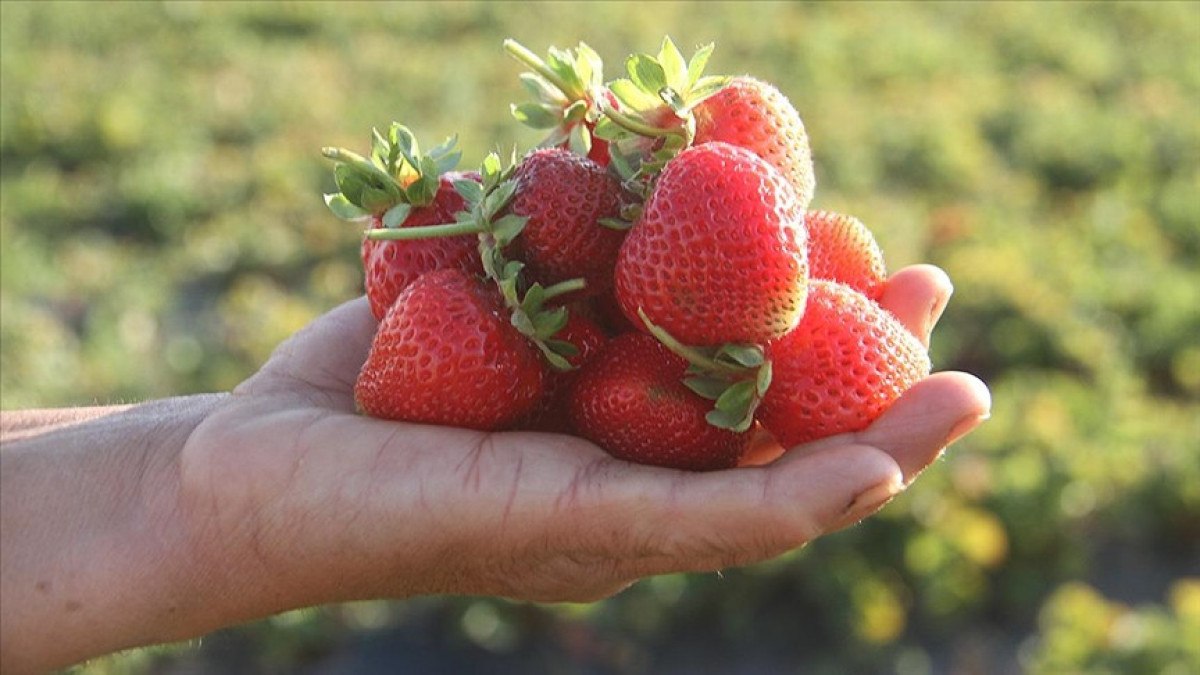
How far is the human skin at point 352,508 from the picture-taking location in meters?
2.10

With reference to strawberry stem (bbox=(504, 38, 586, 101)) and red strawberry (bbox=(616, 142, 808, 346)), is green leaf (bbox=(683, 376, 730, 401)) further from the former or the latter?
strawberry stem (bbox=(504, 38, 586, 101))

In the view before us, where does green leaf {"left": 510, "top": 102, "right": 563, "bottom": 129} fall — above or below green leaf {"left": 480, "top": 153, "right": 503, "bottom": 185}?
above

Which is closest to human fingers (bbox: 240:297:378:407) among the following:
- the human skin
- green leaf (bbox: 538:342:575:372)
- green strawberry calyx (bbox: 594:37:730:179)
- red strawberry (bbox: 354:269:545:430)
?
the human skin

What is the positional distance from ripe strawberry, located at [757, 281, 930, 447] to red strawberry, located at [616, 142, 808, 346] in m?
0.08

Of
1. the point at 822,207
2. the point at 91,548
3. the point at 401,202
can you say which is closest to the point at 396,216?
the point at 401,202

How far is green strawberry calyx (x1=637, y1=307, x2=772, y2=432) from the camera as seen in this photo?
2236 mm

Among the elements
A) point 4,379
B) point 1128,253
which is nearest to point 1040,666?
point 1128,253

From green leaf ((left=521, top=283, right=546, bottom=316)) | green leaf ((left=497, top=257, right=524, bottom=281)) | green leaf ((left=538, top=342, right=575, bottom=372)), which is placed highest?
green leaf ((left=497, top=257, right=524, bottom=281))

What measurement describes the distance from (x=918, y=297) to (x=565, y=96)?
2.43 ft

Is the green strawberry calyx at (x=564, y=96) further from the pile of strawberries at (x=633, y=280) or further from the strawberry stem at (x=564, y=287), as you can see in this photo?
the strawberry stem at (x=564, y=287)

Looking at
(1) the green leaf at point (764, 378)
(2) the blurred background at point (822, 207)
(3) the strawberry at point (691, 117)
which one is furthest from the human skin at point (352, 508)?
(2) the blurred background at point (822, 207)

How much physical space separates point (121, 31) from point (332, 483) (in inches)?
324

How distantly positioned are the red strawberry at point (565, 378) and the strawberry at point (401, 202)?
20cm

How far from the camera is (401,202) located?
2.49 meters
